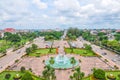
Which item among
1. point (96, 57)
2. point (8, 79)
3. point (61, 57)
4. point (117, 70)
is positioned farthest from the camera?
point (96, 57)

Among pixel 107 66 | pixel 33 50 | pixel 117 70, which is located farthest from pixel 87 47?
pixel 117 70

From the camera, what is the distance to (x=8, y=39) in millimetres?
72938

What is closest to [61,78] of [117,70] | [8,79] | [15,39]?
[8,79]

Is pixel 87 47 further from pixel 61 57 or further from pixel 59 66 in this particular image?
pixel 59 66

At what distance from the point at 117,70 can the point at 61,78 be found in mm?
9746

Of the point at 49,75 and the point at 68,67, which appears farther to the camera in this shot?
the point at 68,67

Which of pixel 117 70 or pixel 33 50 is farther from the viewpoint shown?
pixel 33 50

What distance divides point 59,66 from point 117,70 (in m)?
9.86

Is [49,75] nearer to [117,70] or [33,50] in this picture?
[117,70]

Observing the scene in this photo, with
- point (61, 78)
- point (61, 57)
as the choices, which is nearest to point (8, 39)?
point (61, 57)

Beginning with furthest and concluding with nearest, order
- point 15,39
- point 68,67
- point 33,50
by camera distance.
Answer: point 15,39, point 33,50, point 68,67

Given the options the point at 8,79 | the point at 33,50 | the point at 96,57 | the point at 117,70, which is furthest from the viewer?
the point at 33,50

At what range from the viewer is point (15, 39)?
72188 mm

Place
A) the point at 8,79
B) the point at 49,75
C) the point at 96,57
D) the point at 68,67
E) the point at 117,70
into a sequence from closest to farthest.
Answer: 1. the point at 49,75
2. the point at 8,79
3. the point at 117,70
4. the point at 68,67
5. the point at 96,57
